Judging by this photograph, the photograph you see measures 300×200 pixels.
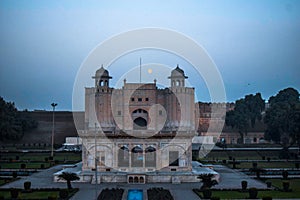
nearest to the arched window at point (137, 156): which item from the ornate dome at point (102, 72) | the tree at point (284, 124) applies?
the ornate dome at point (102, 72)

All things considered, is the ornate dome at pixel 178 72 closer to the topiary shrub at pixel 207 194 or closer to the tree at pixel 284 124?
the tree at pixel 284 124

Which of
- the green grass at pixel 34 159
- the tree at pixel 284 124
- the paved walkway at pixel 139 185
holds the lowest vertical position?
the paved walkway at pixel 139 185

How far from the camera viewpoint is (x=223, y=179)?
1307 inches

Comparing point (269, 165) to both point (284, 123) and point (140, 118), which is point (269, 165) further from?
point (140, 118)

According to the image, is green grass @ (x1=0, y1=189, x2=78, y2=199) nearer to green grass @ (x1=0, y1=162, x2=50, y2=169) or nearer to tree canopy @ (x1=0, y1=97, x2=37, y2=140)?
green grass @ (x1=0, y1=162, x2=50, y2=169)

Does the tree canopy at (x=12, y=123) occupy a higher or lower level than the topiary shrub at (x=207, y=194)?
higher

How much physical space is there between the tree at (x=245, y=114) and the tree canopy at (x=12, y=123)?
2938 cm

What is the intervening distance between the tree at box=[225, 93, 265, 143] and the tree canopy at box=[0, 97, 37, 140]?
29379 millimetres

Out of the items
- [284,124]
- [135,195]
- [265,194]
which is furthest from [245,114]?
[135,195]

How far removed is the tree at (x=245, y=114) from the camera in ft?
225

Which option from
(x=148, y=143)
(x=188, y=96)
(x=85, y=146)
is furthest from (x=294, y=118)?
(x=85, y=146)

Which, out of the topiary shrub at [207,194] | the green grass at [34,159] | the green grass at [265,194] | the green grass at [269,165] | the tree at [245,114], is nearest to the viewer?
the topiary shrub at [207,194]

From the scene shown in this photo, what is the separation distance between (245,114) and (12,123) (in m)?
33.4

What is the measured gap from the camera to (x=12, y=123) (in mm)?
59344
